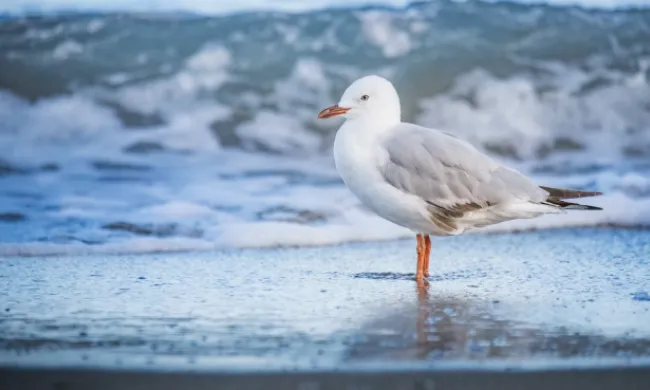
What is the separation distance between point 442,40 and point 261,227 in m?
3.09

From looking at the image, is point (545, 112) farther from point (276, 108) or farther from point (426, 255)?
point (426, 255)

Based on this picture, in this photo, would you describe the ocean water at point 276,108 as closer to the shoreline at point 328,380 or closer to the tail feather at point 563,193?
the tail feather at point 563,193

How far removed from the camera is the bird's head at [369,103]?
12.4ft

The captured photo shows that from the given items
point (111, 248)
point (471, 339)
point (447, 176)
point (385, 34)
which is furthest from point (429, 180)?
point (385, 34)

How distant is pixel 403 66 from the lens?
7.27m

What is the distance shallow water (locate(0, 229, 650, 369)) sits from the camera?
8.45 ft

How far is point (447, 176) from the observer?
12.0ft

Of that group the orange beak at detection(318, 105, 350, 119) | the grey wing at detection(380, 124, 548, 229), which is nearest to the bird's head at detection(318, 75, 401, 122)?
the orange beak at detection(318, 105, 350, 119)

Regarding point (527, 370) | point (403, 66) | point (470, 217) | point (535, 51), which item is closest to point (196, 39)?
point (403, 66)

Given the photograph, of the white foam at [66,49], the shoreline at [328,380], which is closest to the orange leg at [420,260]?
the shoreline at [328,380]

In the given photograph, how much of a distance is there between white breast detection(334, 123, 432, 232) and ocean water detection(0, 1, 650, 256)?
1.07m

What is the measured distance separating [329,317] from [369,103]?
1027mm

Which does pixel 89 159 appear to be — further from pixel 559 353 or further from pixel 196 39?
pixel 559 353

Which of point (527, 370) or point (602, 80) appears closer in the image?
point (527, 370)
